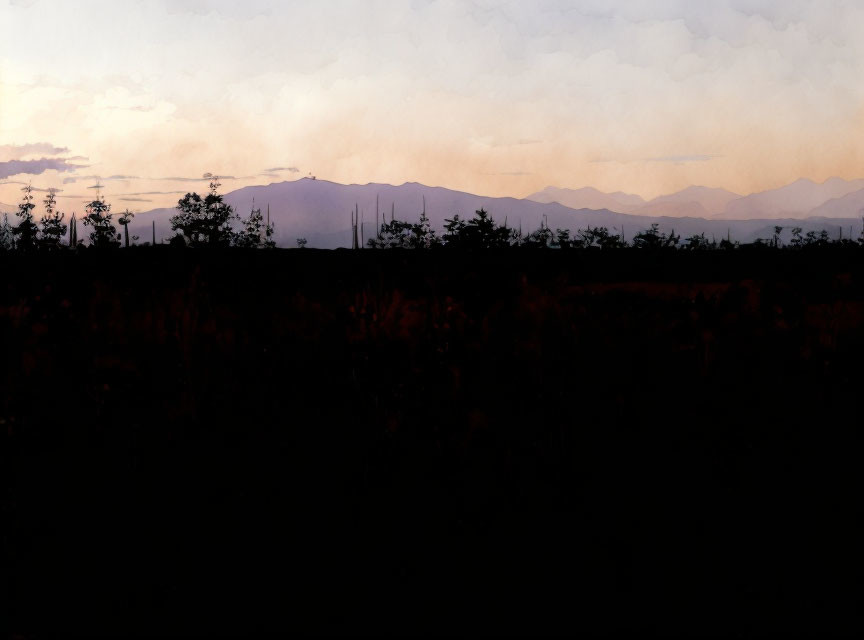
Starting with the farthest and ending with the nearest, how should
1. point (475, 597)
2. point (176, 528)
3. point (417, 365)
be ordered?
point (417, 365), point (176, 528), point (475, 597)

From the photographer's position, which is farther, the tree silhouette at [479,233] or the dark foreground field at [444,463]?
the tree silhouette at [479,233]

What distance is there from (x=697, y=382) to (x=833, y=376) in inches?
40.6

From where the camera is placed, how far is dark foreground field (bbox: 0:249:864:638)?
11.8ft

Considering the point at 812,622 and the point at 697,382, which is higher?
the point at 697,382

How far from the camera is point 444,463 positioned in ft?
16.6

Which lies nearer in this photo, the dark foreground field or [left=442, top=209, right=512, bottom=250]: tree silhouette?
the dark foreground field

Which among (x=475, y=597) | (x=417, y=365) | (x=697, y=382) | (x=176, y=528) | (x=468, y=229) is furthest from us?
(x=468, y=229)

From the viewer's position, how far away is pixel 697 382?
5.44 metres

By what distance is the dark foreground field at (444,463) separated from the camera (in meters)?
3.60

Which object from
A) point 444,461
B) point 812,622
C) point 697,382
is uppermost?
point 697,382

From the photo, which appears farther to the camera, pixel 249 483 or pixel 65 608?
pixel 249 483

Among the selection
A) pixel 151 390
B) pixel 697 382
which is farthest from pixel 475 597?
pixel 151 390

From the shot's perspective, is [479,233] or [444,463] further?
[479,233]

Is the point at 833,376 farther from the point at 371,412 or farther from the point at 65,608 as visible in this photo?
the point at 65,608
